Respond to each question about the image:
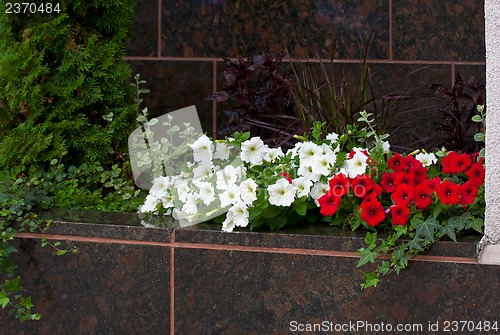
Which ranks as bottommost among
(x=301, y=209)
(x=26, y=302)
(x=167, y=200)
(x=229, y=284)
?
(x=26, y=302)

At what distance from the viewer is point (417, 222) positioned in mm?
2283

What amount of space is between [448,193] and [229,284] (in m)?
0.76

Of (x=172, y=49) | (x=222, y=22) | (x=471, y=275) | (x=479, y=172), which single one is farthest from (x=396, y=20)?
(x=471, y=275)

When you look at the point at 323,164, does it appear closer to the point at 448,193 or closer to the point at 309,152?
the point at 309,152

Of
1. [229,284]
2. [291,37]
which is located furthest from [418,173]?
[291,37]

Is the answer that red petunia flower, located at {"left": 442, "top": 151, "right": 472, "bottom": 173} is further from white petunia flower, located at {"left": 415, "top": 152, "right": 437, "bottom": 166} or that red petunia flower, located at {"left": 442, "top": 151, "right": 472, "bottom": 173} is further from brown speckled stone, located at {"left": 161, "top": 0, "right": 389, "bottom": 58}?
brown speckled stone, located at {"left": 161, "top": 0, "right": 389, "bottom": 58}

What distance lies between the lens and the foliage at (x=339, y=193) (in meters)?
2.29

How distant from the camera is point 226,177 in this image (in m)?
2.61

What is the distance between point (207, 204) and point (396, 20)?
8.88ft

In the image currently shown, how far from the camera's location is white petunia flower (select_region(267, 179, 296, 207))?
2.44 m

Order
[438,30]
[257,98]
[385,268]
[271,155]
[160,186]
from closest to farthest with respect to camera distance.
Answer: [385,268]
[271,155]
[160,186]
[257,98]
[438,30]

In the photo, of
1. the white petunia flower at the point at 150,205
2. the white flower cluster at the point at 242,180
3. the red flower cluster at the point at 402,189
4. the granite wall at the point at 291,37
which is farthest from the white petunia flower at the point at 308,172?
the granite wall at the point at 291,37

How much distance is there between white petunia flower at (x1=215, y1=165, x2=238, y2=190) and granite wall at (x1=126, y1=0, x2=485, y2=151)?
2.20m

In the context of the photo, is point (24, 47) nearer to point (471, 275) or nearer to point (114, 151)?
point (114, 151)
